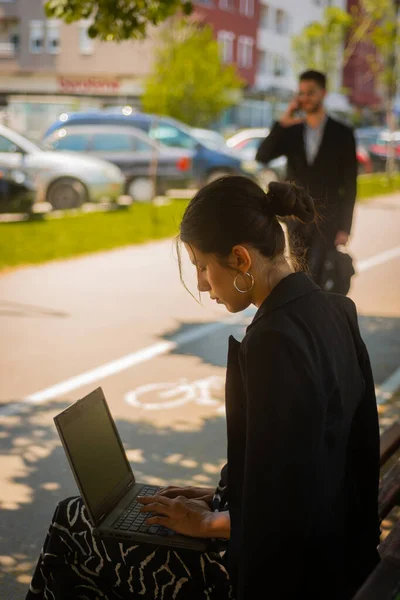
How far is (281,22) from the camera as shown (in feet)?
221

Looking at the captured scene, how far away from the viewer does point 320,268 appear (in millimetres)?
7020

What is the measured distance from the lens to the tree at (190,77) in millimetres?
40594

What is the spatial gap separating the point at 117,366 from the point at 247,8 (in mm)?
57302

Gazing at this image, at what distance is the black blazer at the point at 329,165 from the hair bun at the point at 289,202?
446 cm

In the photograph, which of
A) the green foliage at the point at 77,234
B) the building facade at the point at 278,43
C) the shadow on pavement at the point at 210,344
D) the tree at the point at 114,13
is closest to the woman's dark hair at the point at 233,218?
the tree at the point at 114,13

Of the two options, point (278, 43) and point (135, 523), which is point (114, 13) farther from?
point (278, 43)

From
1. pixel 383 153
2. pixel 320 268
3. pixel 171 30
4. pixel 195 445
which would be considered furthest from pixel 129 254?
pixel 171 30

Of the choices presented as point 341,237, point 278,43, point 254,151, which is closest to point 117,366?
point 341,237

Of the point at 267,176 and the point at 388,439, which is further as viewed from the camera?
the point at 267,176

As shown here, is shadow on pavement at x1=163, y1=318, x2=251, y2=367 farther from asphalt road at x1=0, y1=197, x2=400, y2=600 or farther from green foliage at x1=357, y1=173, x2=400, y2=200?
green foliage at x1=357, y1=173, x2=400, y2=200

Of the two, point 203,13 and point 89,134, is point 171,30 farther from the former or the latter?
point 89,134

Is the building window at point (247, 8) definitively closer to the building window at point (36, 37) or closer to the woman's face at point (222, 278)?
the building window at point (36, 37)

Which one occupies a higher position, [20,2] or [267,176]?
[20,2]

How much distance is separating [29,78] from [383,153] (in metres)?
25.2
